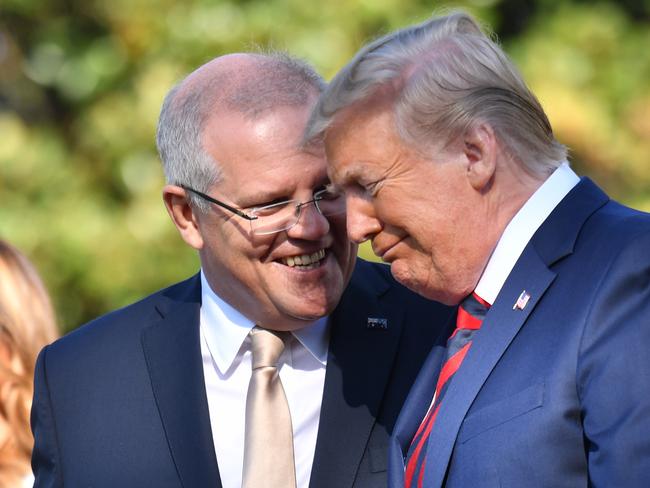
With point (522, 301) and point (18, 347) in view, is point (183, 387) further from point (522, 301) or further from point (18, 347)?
point (522, 301)

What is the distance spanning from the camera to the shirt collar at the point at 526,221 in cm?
227

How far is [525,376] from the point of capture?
212 centimetres

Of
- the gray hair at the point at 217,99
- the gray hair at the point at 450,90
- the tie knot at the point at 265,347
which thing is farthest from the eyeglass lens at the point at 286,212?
the gray hair at the point at 450,90

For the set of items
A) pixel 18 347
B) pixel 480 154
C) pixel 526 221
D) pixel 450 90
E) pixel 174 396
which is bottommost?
pixel 18 347

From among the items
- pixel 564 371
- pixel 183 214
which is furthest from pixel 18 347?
pixel 564 371

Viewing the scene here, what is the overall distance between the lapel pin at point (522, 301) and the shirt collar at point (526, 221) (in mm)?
70

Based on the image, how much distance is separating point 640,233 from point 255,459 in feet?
3.93

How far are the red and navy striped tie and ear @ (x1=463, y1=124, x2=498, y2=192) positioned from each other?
0.27m

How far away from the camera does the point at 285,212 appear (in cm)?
294

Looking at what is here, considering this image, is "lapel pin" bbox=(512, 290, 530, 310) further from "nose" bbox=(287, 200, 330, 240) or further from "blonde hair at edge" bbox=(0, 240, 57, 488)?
"blonde hair at edge" bbox=(0, 240, 57, 488)

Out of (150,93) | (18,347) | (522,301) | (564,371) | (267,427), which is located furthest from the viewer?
(150,93)

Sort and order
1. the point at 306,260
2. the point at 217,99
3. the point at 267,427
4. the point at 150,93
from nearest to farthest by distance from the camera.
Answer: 1. the point at 267,427
2. the point at 306,260
3. the point at 217,99
4. the point at 150,93

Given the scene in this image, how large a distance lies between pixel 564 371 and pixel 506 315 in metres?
0.23

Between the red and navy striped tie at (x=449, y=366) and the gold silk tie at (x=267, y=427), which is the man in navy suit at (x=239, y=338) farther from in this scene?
the red and navy striped tie at (x=449, y=366)
